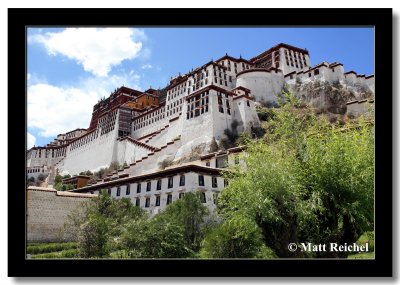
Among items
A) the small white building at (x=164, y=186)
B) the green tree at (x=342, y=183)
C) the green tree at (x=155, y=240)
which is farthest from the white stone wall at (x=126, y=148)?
the green tree at (x=342, y=183)

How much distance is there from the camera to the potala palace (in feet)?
44.4

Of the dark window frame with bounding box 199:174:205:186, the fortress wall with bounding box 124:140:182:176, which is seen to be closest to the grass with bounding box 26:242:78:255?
the dark window frame with bounding box 199:174:205:186

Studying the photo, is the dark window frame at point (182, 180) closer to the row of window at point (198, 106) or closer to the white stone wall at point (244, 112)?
the white stone wall at point (244, 112)

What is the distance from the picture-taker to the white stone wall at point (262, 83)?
1282 inches

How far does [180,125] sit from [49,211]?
1870 cm

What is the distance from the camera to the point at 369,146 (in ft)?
27.3

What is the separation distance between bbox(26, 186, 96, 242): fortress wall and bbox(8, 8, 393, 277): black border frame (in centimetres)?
85

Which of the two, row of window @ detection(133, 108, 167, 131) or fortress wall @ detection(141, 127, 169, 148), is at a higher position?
row of window @ detection(133, 108, 167, 131)

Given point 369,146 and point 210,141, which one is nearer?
point 369,146

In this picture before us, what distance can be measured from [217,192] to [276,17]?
19.2 feet

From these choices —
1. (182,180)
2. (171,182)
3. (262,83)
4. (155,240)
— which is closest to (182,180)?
(182,180)

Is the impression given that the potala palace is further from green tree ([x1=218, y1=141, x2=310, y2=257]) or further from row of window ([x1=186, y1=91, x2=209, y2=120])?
green tree ([x1=218, y1=141, x2=310, y2=257])
